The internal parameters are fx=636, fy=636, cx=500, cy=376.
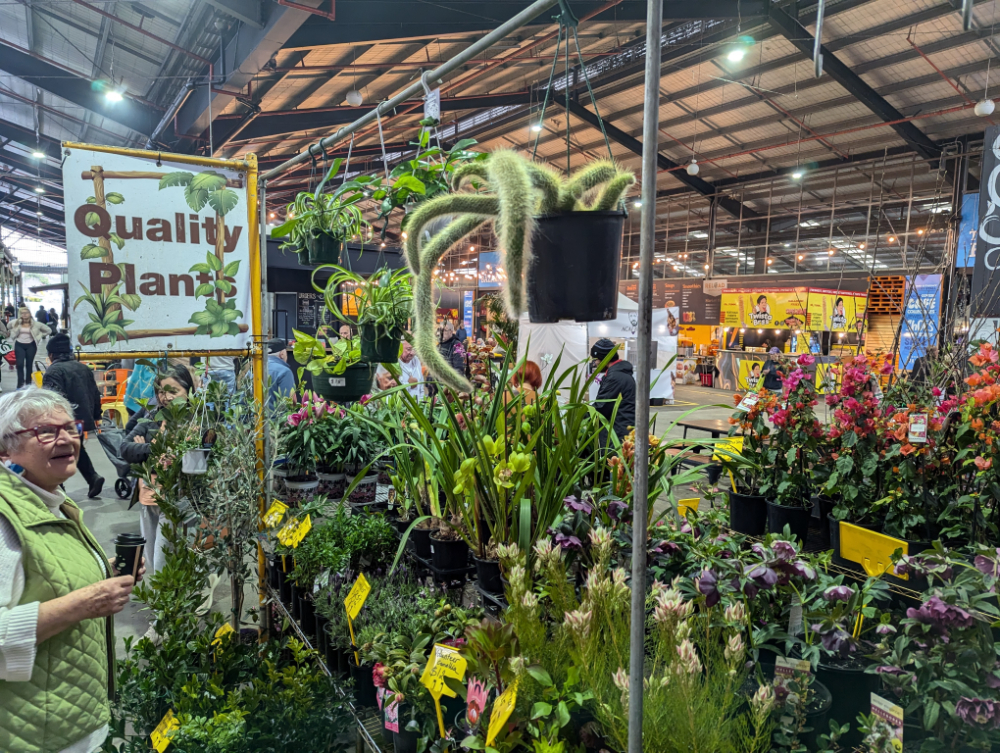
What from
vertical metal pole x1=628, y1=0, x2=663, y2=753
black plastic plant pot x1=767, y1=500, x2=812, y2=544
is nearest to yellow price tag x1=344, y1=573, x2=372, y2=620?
vertical metal pole x1=628, y1=0, x2=663, y2=753

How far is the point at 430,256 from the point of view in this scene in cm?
102

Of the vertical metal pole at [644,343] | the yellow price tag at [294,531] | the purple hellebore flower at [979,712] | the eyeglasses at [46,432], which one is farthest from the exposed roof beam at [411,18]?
the purple hellebore flower at [979,712]

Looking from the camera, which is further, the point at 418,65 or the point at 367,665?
the point at 418,65

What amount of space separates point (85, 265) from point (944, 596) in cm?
237

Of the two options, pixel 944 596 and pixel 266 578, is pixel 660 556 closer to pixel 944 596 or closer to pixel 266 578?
pixel 944 596

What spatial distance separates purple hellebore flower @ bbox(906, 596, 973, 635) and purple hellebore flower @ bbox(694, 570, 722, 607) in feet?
1.10

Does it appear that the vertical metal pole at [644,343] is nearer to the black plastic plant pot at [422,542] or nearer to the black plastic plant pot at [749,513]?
the black plastic plant pot at [422,542]

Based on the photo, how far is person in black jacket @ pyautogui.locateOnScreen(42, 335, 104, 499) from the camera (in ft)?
15.3

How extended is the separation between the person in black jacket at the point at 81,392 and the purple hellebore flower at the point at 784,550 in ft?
15.8

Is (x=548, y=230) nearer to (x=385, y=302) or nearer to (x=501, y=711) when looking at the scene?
(x=501, y=711)

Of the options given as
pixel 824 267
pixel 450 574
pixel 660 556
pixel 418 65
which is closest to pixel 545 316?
pixel 660 556

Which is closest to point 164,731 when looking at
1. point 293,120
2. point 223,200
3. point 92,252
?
point 92,252

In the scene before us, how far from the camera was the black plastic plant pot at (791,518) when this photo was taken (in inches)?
98.1

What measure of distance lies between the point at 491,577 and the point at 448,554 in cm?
18
